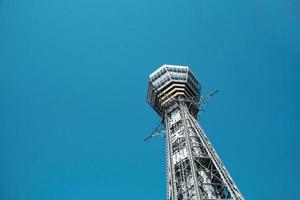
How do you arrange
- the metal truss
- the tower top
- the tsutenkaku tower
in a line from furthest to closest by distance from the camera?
1. the tower top
2. the tsutenkaku tower
3. the metal truss

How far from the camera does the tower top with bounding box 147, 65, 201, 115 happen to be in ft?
268

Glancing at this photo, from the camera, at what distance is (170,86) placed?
8206 centimetres

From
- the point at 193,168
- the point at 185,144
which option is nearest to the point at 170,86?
the point at 185,144

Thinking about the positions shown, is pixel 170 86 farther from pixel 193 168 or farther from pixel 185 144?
pixel 193 168

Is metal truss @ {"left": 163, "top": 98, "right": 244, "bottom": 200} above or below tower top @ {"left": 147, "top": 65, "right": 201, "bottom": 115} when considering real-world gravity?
below

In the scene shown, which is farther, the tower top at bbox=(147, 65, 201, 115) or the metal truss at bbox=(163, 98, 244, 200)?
the tower top at bbox=(147, 65, 201, 115)

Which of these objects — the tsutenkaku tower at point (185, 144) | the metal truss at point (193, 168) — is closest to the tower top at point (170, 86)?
the tsutenkaku tower at point (185, 144)

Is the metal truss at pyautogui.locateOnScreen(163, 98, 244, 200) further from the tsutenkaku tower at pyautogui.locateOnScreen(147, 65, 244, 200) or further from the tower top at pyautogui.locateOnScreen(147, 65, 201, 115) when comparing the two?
the tower top at pyautogui.locateOnScreen(147, 65, 201, 115)

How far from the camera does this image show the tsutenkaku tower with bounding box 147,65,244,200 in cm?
5700

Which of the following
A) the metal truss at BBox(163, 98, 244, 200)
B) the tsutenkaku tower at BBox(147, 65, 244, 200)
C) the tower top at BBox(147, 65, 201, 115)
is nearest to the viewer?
the metal truss at BBox(163, 98, 244, 200)

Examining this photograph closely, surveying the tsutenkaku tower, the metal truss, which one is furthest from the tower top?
the metal truss

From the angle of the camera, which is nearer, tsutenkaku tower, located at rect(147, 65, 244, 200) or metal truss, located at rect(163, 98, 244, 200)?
metal truss, located at rect(163, 98, 244, 200)

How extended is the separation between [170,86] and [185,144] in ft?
58.9

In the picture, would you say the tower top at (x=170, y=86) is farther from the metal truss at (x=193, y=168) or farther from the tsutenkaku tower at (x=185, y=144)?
the metal truss at (x=193, y=168)
